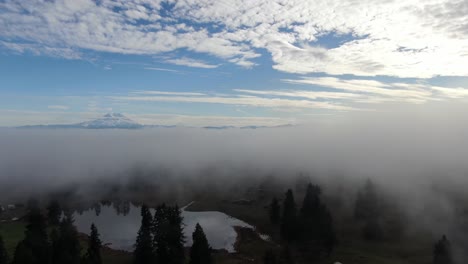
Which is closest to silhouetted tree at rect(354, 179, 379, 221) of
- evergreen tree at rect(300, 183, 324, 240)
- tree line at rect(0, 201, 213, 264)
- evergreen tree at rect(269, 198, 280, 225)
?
evergreen tree at rect(269, 198, 280, 225)

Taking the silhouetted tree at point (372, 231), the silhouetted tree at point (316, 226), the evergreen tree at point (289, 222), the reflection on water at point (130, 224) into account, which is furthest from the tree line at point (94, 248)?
the silhouetted tree at point (372, 231)

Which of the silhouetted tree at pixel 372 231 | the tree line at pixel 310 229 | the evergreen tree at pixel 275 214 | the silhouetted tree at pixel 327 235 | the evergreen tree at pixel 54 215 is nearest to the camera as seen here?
the silhouetted tree at pixel 327 235

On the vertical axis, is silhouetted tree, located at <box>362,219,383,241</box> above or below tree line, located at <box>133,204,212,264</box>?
below

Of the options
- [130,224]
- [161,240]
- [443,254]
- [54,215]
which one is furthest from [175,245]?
[54,215]

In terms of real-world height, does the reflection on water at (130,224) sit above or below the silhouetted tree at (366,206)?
below

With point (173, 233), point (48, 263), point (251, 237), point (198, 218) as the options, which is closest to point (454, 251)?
point (251, 237)

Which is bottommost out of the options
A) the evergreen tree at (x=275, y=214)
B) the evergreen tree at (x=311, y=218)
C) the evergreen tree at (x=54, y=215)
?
the evergreen tree at (x=54, y=215)

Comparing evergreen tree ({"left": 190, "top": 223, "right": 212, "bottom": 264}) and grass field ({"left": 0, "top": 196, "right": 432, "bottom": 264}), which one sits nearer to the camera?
evergreen tree ({"left": 190, "top": 223, "right": 212, "bottom": 264})

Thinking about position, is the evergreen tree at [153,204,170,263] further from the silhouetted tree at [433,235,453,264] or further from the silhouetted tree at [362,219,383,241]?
the silhouetted tree at [362,219,383,241]

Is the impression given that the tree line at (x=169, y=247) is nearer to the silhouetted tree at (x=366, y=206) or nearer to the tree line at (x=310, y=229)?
the tree line at (x=310, y=229)
